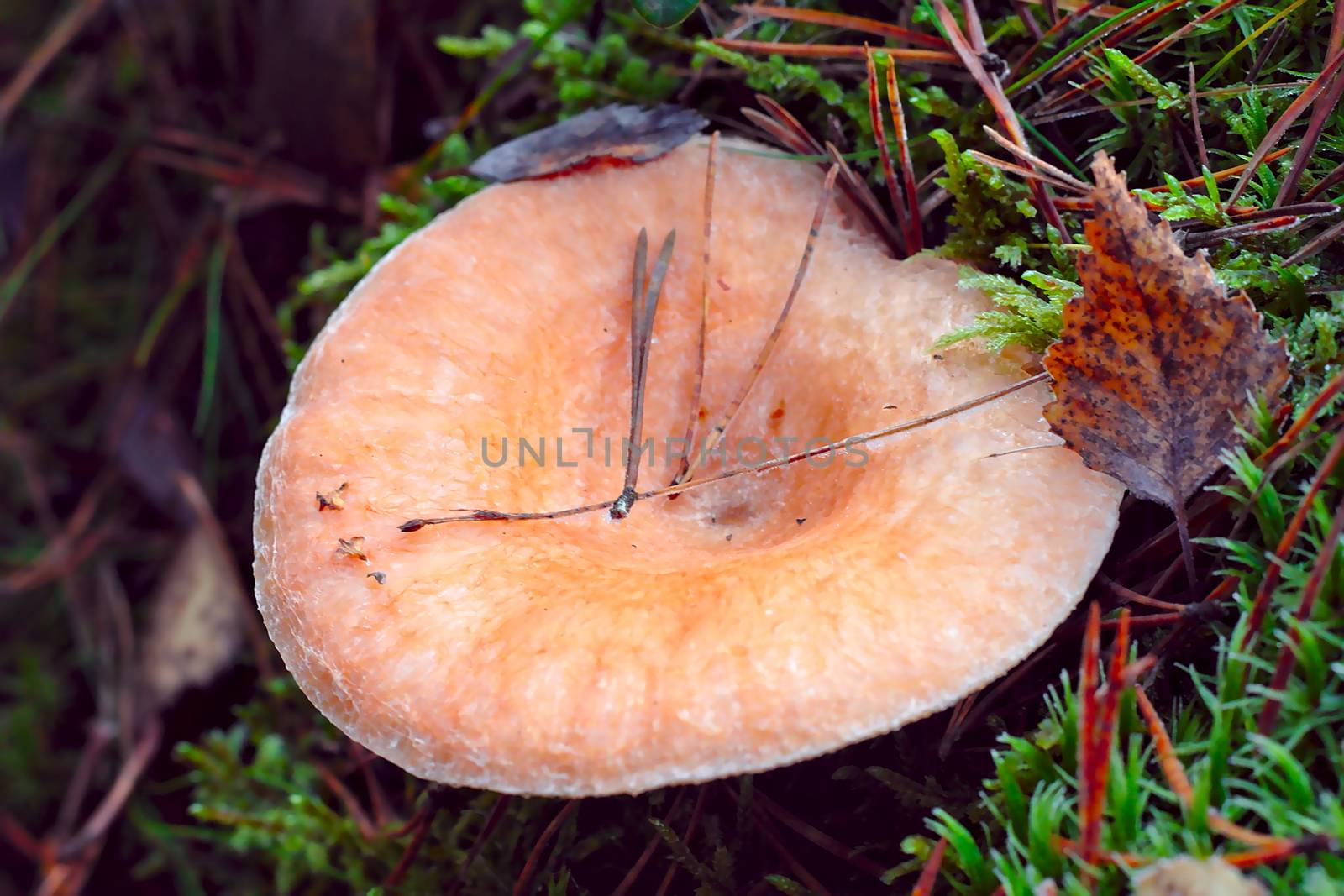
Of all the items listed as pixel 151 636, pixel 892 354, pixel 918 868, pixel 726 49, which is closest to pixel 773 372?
pixel 892 354

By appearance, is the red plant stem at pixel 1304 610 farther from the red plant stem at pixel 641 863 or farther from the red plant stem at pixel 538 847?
the red plant stem at pixel 538 847

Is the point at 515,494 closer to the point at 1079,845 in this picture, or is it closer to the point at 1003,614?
the point at 1003,614

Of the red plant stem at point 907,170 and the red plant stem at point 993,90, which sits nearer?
the red plant stem at point 993,90

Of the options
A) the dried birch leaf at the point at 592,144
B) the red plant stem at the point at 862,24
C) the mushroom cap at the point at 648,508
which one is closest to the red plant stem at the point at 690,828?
the mushroom cap at the point at 648,508

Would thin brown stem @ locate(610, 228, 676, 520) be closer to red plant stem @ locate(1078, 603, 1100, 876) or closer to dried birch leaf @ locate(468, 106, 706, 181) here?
dried birch leaf @ locate(468, 106, 706, 181)

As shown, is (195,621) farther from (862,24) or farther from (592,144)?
(862,24)

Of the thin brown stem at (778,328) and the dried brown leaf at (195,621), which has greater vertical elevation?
the thin brown stem at (778,328)

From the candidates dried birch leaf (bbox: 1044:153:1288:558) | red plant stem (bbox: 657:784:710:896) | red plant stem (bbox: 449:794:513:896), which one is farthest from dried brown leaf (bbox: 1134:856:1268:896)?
red plant stem (bbox: 449:794:513:896)
